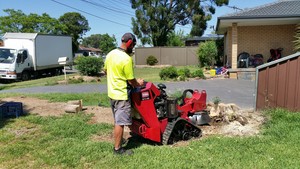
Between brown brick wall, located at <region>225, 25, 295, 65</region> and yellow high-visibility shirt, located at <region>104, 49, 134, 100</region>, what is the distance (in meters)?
14.0

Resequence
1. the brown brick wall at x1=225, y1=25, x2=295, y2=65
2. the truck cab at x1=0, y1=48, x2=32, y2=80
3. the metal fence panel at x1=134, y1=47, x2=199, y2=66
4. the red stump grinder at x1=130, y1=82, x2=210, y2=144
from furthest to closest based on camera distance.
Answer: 1. the metal fence panel at x1=134, y1=47, x2=199, y2=66
2. the truck cab at x1=0, y1=48, x2=32, y2=80
3. the brown brick wall at x1=225, y1=25, x2=295, y2=65
4. the red stump grinder at x1=130, y1=82, x2=210, y2=144

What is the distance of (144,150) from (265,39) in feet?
47.3

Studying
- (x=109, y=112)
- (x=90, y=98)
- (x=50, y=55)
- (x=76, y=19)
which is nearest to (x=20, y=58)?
(x=50, y=55)

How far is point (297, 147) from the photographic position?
4.44 metres

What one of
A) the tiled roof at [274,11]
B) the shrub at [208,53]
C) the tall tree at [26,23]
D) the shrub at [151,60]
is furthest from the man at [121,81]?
the tall tree at [26,23]

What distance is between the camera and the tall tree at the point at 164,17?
3684 centimetres

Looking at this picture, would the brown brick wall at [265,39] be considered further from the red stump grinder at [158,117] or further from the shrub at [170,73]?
the red stump grinder at [158,117]

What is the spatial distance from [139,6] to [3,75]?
22.7m

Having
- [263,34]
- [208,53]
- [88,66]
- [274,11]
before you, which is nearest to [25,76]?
[88,66]

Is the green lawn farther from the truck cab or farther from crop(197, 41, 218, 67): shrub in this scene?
crop(197, 41, 218, 67): shrub

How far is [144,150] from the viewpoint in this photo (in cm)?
444

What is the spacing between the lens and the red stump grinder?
14.3 feet

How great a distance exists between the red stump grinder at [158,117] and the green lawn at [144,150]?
20 centimetres

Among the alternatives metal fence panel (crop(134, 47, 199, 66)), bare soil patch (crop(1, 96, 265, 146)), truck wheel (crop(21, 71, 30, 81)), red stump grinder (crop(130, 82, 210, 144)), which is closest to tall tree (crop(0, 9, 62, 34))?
metal fence panel (crop(134, 47, 199, 66))
